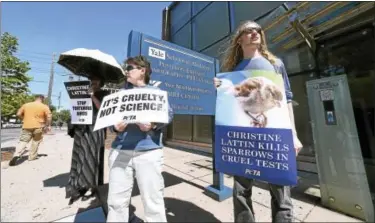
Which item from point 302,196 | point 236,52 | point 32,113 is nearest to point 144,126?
point 236,52

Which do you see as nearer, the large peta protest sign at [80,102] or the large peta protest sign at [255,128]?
the large peta protest sign at [255,128]

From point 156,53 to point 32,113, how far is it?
444cm

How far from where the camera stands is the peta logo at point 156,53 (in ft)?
7.86

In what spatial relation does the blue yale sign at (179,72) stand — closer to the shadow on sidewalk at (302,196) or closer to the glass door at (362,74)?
the shadow on sidewalk at (302,196)

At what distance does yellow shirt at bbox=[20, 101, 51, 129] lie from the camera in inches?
196

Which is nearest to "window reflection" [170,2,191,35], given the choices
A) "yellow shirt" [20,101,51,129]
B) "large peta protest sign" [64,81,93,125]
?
"yellow shirt" [20,101,51,129]

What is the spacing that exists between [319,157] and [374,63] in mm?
2054

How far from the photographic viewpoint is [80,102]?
2256 mm

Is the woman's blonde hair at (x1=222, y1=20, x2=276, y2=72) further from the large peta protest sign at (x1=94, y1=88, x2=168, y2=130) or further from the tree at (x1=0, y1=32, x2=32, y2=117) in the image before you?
the tree at (x1=0, y1=32, x2=32, y2=117)

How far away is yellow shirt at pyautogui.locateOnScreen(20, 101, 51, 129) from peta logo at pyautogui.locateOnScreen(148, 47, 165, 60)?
4272 millimetres

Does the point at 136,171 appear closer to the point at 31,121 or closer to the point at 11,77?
the point at 31,121

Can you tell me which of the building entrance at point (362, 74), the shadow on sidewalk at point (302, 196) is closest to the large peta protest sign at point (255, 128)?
the shadow on sidewalk at point (302, 196)

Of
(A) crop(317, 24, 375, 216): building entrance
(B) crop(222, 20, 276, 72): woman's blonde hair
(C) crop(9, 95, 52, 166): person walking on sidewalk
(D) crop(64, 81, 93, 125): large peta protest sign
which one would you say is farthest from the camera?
(C) crop(9, 95, 52, 166): person walking on sidewalk

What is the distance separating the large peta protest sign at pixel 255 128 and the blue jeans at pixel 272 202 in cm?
15
